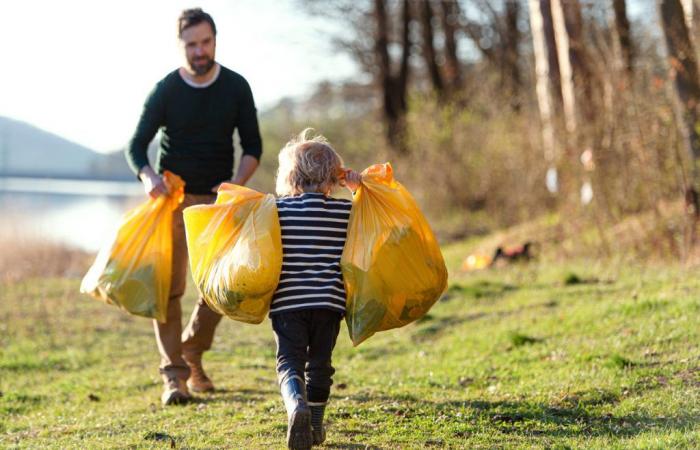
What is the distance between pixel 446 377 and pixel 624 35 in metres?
8.73

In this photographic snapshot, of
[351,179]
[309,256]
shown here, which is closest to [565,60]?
[351,179]

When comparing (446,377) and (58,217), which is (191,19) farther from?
(58,217)

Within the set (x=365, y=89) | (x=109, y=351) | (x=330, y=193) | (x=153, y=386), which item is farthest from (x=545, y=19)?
(x=365, y=89)

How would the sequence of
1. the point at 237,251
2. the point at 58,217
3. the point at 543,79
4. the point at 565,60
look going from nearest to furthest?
1. the point at 237,251
2. the point at 565,60
3. the point at 543,79
4. the point at 58,217

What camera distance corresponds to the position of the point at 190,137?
627 centimetres

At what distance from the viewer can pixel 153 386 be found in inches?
291

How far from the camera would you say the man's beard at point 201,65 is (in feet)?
20.0

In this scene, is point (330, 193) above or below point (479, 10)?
below

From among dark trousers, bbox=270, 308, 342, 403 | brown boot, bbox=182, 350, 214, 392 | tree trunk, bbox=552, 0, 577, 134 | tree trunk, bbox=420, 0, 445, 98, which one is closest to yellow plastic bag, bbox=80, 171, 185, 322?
brown boot, bbox=182, 350, 214, 392

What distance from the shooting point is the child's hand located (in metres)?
5.09

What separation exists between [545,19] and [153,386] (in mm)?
11941

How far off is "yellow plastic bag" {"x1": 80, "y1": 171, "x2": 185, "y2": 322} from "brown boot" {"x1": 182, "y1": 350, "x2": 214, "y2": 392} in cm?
56

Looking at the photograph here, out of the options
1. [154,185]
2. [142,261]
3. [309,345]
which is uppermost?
[154,185]

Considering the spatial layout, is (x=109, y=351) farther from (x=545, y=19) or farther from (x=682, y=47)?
(x=545, y=19)
